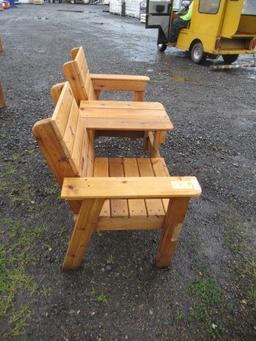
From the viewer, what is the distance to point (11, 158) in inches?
128

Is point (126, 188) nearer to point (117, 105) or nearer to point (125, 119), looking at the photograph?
point (125, 119)

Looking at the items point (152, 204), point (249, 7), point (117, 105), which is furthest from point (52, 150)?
point (249, 7)

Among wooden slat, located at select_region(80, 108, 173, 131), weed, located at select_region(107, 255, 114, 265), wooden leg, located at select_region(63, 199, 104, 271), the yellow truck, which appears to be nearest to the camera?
wooden leg, located at select_region(63, 199, 104, 271)

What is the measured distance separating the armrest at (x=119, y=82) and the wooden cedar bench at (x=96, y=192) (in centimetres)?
128

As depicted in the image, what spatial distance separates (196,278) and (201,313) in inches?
10.5

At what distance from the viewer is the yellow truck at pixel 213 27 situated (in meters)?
6.53

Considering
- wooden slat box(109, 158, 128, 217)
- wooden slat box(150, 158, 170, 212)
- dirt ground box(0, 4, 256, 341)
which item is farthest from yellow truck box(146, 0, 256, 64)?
wooden slat box(109, 158, 128, 217)

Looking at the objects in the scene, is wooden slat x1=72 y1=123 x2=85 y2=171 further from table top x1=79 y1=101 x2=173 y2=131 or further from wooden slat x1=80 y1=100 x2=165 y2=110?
wooden slat x1=80 y1=100 x2=165 y2=110

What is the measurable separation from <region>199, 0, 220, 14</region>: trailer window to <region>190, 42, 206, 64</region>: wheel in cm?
83

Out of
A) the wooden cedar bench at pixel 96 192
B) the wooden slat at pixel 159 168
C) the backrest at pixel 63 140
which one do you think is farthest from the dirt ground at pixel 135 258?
the backrest at pixel 63 140

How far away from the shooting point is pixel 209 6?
682 cm

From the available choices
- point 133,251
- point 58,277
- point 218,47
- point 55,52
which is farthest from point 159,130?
point 55,52

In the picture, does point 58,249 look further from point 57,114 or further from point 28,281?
point 57,114

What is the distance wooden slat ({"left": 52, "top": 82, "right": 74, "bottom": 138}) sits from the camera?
143 cm
